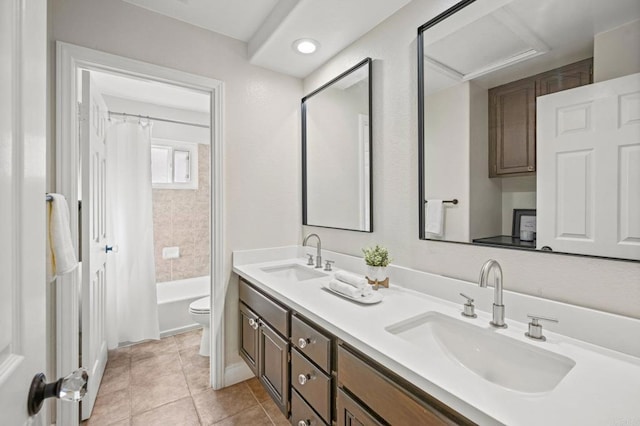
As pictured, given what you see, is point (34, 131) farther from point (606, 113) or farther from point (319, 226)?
point (319, 226)

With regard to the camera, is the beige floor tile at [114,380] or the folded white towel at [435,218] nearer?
the folded white towel at [435,218]

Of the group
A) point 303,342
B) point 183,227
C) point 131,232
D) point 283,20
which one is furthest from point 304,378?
point 183,227

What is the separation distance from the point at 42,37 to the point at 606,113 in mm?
1507

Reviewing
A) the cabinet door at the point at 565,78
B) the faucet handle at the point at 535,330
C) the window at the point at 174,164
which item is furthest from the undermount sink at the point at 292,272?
the window at the point at 174,164

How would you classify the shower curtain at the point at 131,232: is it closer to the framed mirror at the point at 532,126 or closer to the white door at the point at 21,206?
the white door at the point at 21,206

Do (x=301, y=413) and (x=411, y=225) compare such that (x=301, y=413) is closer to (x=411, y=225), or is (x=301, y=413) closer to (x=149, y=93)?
(x=411, y=225)

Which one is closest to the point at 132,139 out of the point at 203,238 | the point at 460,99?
the point at 203,238

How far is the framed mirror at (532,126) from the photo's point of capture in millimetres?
929

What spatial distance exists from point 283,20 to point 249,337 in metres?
1.92

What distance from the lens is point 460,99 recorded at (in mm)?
1361

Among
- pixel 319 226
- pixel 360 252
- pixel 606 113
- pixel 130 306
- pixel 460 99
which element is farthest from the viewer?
pixel 130 306

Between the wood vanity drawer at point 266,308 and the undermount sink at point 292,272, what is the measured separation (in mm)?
191

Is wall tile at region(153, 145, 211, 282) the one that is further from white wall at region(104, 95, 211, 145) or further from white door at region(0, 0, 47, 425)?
white door at region(0, 0, 47, 425)

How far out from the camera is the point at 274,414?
5.94 feet
